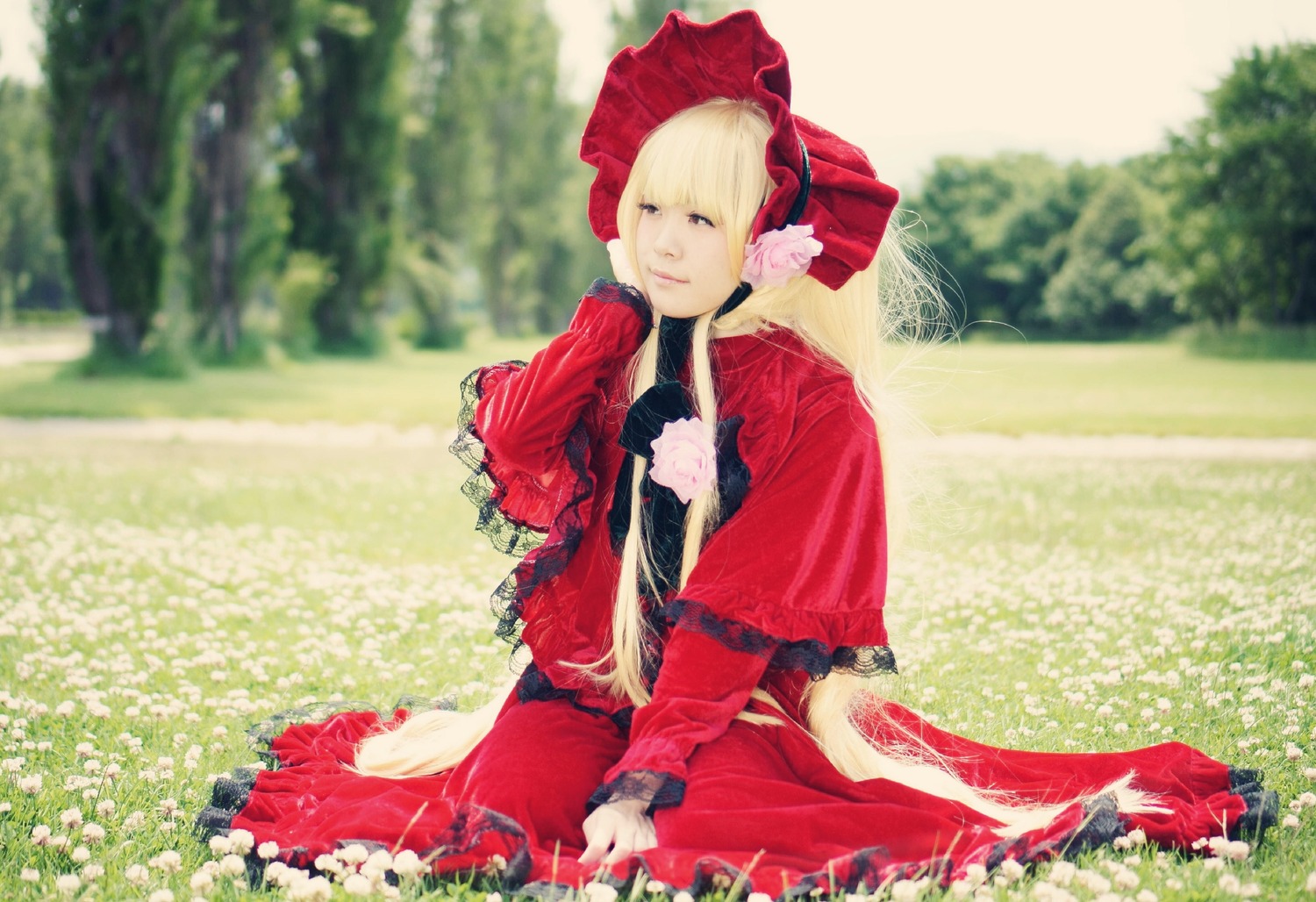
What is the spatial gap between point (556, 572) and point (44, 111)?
19.3 m

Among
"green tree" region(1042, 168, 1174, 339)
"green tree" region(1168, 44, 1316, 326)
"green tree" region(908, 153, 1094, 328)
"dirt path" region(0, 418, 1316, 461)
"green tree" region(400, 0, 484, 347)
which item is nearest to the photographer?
"dirt path" region(0, 418, 1316, 461)

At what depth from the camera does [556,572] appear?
9.50ft

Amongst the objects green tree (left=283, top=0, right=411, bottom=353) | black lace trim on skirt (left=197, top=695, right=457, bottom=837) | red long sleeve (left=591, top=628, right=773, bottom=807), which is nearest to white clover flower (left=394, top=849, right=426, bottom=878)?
black lace trim on skirt (left=197, top=695, right=457, bottom=837)

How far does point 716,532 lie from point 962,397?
15.8 m

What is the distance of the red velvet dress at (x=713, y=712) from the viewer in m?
2.46

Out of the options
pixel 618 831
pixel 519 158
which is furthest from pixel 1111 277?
pixel 618 831

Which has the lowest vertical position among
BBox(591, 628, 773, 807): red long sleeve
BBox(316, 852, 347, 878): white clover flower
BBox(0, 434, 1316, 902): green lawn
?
BBox(0, 434, 1316, 902): green lawn

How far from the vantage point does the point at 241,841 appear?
2549 millimetres

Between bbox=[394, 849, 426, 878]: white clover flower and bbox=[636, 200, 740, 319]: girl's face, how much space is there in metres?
1.40

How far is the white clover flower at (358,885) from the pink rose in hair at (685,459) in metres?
1.05

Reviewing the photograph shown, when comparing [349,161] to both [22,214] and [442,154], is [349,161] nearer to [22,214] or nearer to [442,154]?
[442,154]

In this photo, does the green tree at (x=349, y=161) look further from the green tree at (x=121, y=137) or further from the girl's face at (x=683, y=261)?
the girl's face at (x=683, y=261)

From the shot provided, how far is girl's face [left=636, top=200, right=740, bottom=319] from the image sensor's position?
276 cm

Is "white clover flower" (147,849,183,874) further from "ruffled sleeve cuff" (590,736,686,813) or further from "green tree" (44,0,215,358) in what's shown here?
"green tree" (44,0,215,358)
